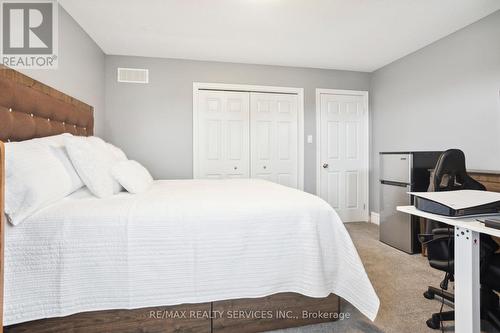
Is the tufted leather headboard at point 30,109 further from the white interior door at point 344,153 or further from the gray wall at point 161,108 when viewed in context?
the white interior door at point 344,153

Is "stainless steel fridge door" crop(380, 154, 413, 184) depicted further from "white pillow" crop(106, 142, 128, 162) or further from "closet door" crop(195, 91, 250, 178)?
"white pillow" crop(106, 142, 128, 162)

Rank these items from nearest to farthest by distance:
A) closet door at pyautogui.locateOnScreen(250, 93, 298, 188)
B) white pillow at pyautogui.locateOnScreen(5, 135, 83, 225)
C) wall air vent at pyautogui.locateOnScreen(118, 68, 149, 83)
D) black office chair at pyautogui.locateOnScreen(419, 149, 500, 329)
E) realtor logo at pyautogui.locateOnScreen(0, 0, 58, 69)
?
white pillow at pyautogui.locateOnScreen(5, 135, 83, 225) < black office chair at pyautogui.locateOnScreen(419, 149, 500, 329) < realtor logo at pyautogui.locateOnScreen(0, 0, 58, 69) < wall air vent at pyautogui.locateOnScreen(118, 68, 149, 83) < closet door at pyautogui.locateOnScreen(250, 93, 298, 188)

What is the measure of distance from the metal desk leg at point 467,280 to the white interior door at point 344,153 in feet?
9.04

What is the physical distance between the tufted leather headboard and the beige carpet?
6.57 ft

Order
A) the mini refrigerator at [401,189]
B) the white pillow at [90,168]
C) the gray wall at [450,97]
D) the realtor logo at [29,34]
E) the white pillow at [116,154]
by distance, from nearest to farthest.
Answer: the white pillow at [90,168]
the realtor logo at [29,34]
the white pillow at [116,154]
the gray wall at [450,97]
the mini refrigerator at [401,189]

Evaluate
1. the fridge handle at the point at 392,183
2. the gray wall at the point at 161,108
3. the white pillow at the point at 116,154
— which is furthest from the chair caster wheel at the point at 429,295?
the gray wall at the point at 161,108

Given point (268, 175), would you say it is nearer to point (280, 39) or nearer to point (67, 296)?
point (280, 39)

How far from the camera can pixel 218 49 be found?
3.09 m

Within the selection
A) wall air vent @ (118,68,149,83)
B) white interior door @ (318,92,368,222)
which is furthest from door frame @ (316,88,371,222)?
wall air vent @ (118,68,149,83)

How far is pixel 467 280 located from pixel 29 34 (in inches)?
123

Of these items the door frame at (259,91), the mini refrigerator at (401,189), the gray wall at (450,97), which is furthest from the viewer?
the door frame at (259,91)

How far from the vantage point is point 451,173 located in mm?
1356

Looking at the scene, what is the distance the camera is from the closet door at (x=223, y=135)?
11.4 feet

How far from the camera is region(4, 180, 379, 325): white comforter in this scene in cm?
115
